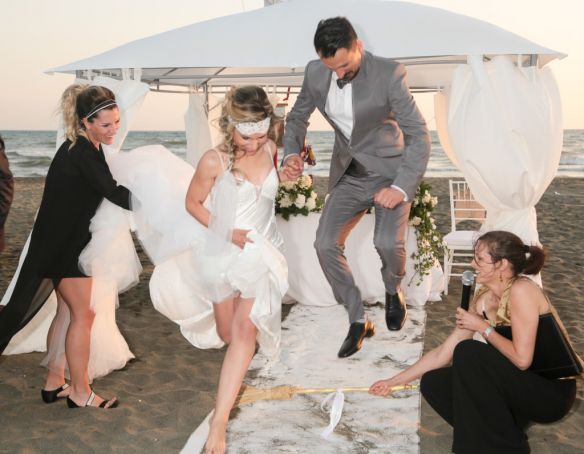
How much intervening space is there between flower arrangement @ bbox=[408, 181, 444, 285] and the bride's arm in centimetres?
302

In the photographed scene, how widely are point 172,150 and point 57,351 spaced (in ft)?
106

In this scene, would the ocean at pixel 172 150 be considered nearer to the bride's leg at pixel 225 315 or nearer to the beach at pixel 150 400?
the beach at pixel 150 400

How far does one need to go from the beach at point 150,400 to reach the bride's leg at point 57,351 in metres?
0.13

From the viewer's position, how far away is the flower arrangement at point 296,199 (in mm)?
6152

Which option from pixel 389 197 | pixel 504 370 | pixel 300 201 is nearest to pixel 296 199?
pixel 300 201

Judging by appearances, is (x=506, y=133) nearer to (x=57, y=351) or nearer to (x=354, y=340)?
(x=354, y=340)

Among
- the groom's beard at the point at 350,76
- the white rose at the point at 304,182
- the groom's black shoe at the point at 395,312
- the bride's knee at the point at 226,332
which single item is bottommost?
the groom's black shoe at the point at 395,312

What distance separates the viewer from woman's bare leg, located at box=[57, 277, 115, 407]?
3709mm

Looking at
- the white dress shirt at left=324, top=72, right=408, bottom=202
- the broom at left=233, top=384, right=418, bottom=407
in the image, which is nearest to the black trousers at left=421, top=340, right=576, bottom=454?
the broom at left=233, top=384, right=418, bottom=407

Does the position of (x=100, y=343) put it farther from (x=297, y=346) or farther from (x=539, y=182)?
(x=539, y=182)

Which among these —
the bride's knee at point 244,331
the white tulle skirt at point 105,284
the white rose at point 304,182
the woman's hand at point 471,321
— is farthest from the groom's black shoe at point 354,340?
the white rose at point 304,182

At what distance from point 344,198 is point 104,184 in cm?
147

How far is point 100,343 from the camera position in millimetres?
4422

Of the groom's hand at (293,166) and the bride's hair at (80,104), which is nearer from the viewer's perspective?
the bride's hair at (80,104)
